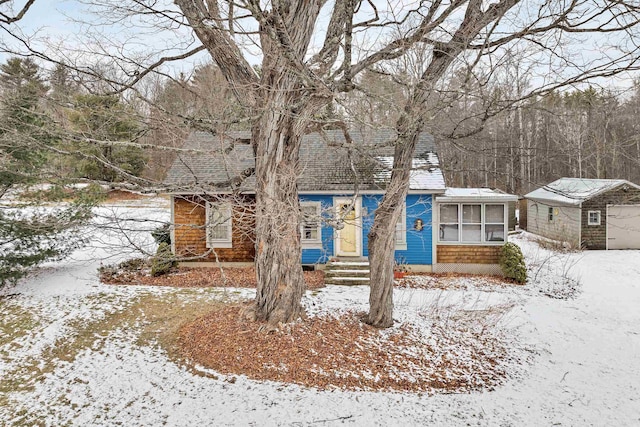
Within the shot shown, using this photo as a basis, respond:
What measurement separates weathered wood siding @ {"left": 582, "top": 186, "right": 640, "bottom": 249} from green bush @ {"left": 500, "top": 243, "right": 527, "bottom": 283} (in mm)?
6984

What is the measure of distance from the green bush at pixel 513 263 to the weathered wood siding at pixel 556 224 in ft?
12.2

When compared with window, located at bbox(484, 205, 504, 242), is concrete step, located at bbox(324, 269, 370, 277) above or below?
below

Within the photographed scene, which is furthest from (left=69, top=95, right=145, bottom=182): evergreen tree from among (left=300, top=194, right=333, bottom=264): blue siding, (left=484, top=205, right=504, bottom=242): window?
(left=484, top=205, right=504, bottom=242): window

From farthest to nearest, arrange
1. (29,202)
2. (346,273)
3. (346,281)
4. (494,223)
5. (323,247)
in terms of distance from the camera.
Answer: (494,223) → (323,247) → (346,273) → (346,281) → (29,202)

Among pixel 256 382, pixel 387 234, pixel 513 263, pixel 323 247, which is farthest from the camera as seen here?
pixel 323 247

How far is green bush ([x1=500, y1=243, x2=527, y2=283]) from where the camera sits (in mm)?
11062

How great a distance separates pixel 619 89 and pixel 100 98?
7918 millimetres

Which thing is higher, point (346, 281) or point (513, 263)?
point (513, 263)

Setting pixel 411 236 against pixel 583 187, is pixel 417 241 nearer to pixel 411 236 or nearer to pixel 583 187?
pixel 411 236

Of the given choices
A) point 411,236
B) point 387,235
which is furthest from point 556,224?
point 387,235

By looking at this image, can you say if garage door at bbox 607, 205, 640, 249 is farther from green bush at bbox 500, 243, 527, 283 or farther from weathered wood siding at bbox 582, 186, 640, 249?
green bush at bbox 500, 243, 527, 283

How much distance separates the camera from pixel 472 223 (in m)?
12.1

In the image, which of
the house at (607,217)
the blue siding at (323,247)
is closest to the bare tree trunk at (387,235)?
the blue siding at (323,247)

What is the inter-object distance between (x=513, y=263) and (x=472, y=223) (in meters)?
1.68
